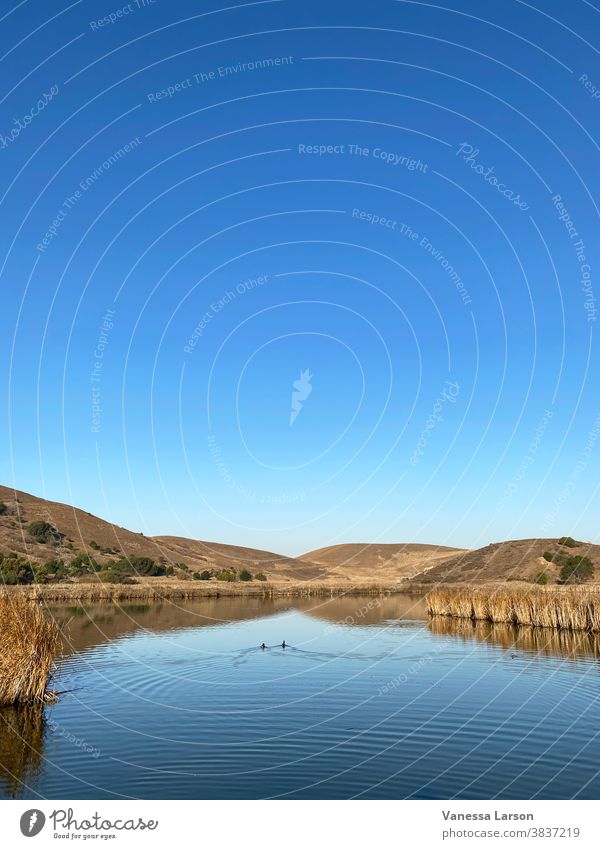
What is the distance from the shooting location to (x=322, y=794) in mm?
16141

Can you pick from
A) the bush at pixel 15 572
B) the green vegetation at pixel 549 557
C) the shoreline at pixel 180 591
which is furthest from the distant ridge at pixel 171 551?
the bush at pixel 15 572

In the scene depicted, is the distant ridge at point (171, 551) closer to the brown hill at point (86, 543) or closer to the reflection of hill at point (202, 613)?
the brown hill at point (86, 543)

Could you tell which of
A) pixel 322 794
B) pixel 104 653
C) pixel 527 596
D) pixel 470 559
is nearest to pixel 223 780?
pixel 322 794

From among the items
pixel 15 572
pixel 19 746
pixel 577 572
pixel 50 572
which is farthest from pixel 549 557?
pixel 19 746

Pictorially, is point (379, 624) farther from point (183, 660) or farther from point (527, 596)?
point (183, 660)

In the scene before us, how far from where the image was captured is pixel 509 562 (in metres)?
116

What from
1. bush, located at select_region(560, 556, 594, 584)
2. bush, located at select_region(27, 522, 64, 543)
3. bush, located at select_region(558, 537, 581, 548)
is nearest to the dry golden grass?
bush, located at select_region(560, 556, 594, 584)

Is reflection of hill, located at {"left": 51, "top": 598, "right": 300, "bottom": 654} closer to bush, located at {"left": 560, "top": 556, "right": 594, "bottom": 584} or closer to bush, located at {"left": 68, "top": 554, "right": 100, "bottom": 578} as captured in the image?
bush, located at {"left": 68, "top": 554, "right": 100, "bottom": 578}

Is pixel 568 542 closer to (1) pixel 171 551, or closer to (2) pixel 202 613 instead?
(2) pixel 202 613

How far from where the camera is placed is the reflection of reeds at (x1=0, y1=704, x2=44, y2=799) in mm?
16781

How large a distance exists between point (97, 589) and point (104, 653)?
42.3 metres

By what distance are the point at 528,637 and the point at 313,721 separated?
25000mm

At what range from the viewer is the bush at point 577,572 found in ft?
302

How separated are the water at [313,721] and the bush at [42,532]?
264ft
